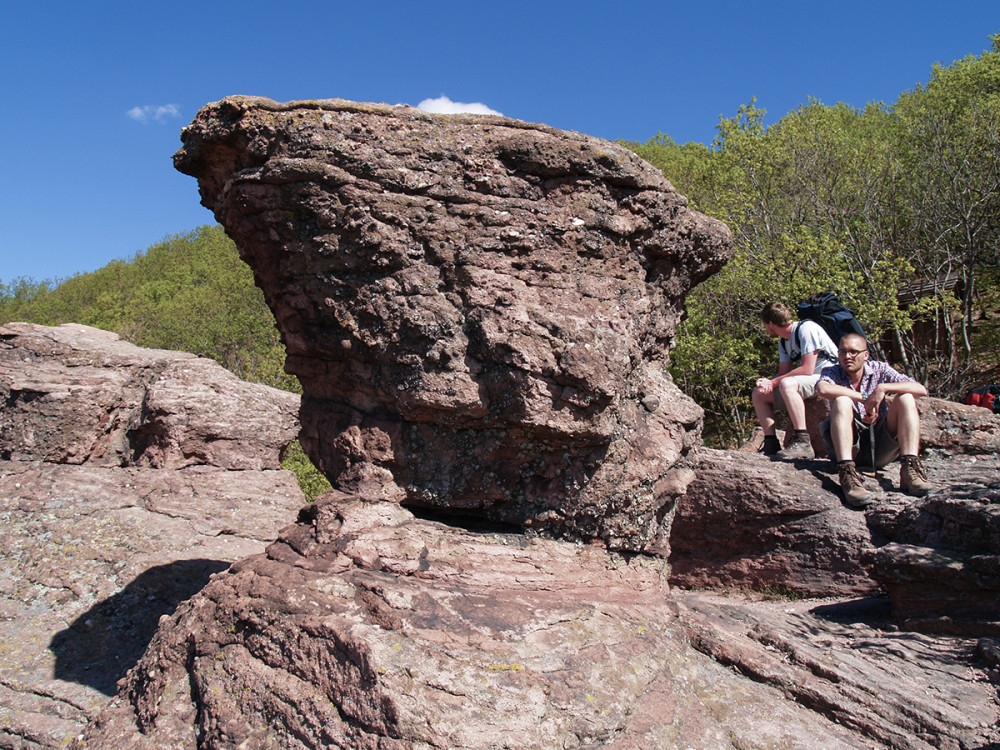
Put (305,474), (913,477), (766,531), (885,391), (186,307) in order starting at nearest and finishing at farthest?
(913,477), (885,391), (766,531), (305,474), (186,307)

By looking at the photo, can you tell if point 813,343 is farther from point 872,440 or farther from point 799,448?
point 872,440

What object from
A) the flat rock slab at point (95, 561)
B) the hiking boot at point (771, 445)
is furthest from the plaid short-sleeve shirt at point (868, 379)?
the flat rock slab at point (95, 561)

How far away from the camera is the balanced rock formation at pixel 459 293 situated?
4.48 metres

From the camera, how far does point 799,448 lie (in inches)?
324

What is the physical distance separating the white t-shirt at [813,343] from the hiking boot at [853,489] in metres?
1.59

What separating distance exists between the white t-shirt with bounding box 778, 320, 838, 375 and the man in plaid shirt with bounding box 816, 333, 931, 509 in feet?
2.73

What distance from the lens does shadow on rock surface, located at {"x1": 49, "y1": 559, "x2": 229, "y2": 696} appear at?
5617 mm

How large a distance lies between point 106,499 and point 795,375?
739cm

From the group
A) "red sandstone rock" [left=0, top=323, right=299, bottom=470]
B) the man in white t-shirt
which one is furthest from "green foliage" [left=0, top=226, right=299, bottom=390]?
the man in white t-shirt

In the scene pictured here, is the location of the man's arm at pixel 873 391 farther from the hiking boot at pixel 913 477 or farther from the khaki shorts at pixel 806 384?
the khaki shorts at pixel 806 384

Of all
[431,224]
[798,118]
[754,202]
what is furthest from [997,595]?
[798,118]

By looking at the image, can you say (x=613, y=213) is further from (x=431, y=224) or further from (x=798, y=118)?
(x=798, y=118)

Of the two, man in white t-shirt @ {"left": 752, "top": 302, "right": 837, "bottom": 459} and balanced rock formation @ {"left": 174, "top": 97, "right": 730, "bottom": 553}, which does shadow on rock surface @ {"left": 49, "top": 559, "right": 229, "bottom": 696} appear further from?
man in white t-shirt @ {"left": 752, "top": 302, "right": 837, "bottom": 459}

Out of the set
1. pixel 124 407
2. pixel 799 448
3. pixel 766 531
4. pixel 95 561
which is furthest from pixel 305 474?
pixel 766 531
